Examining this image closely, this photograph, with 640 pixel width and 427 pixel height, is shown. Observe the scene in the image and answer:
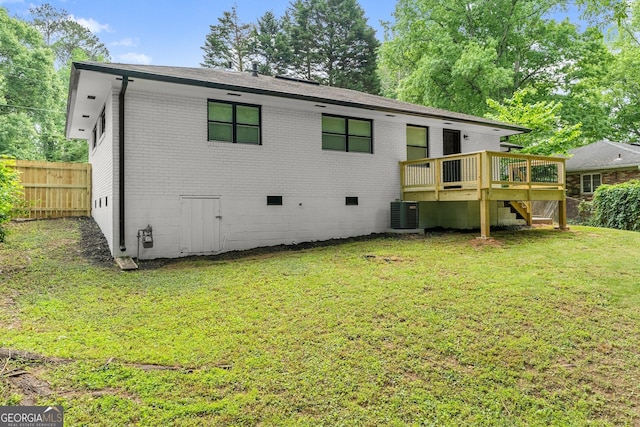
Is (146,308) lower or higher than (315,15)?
lower

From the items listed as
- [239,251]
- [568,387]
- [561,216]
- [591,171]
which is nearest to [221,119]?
[239,251]

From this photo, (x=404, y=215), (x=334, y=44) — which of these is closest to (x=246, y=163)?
(x=404, y=215)

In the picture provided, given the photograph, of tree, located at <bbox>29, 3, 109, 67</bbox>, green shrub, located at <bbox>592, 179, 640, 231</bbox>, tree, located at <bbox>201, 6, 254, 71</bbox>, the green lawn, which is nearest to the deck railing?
the green lawn

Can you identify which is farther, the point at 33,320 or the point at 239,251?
the point at 239,251

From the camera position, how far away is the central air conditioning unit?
11758 mm

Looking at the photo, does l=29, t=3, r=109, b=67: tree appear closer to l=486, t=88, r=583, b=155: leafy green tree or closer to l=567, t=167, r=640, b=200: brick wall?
l=486, t=88, r=583, b=155: leafy green tree

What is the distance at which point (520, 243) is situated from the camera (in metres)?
9.66

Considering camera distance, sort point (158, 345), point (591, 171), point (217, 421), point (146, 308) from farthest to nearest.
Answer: point (591, 171) < point (146, 308) < point (158, 345) < point (217, 421)

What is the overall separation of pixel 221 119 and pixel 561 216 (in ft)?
33.7

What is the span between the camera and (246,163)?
9.90 meters

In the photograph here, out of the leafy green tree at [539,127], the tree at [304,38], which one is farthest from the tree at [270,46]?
the leafy green tree at [539,127]

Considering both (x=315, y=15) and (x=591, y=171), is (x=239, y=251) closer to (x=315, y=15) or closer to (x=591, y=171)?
(x=591, y=171)

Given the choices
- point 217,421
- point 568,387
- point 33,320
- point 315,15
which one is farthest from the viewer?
point 315,15

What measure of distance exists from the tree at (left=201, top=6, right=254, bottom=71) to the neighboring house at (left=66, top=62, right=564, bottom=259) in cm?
1923
